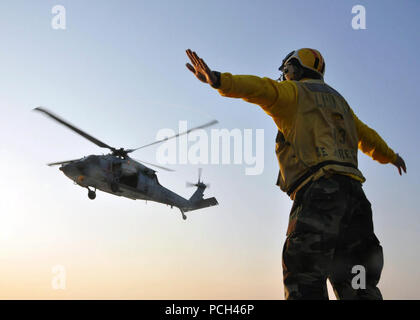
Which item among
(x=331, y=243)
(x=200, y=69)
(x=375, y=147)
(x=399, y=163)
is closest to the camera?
(x=331, y=243)

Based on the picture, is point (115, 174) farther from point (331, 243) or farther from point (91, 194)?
point (331, 243)

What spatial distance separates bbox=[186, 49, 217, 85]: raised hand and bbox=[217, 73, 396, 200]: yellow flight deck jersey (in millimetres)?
83

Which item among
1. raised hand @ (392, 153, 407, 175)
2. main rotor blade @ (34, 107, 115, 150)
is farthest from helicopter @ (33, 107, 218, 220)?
raised hand @ (392, 153, 407, 175)

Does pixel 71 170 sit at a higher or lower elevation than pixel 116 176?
higher

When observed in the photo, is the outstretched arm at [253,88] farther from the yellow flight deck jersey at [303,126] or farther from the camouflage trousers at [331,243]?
the camouflage trousers at [331,243]

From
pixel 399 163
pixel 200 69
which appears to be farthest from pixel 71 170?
pixel 200 69

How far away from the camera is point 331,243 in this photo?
3311 mm

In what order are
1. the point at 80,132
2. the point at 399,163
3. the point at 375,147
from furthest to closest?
1. the point at 80,132
2. the point at 399,163
3. the point at 375,147

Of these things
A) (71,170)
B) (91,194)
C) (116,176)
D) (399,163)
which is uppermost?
(71,170)

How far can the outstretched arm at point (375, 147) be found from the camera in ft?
15.1

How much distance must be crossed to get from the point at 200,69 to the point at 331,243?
1.82 m

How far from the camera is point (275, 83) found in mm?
3514

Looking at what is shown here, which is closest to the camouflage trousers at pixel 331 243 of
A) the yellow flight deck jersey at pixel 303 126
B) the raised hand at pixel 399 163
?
the yellow flight deck jersey at pixel 303 126
